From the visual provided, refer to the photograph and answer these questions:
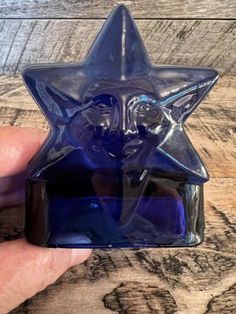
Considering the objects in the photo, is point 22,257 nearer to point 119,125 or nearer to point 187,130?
point 119,125

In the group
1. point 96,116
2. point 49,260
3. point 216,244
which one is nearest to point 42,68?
point 96,116

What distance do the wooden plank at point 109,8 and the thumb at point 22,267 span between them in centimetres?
31

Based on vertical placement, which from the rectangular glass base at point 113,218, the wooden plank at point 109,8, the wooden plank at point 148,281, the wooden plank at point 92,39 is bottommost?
the wooden plank at point 148,281

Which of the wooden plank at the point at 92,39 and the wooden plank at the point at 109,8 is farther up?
the wooden plank at the point at 109,8

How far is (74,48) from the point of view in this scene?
721 millimetres

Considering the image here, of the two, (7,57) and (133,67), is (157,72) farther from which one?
(7,57)

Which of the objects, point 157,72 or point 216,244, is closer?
point 157,72

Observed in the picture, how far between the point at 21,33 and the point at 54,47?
0.14 ft

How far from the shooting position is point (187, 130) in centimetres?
69

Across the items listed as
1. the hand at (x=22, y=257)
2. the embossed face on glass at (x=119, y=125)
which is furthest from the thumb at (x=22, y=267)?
the embossed face on glass at (x=119, y=125)

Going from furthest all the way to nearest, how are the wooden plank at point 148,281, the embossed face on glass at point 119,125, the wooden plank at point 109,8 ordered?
the wooden plank at point 109,8 < the wooden plank at point 148,281 < the embossed face on glass at point 119,125

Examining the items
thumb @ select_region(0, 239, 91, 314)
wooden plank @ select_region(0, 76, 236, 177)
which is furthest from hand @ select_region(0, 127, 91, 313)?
wooden plank @ select_region(0, 76, 236, 177)

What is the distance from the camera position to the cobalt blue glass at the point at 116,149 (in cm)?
48

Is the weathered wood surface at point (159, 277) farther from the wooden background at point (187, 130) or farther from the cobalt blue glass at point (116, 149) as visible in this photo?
the cobalt blue glass at point (116, 149)
